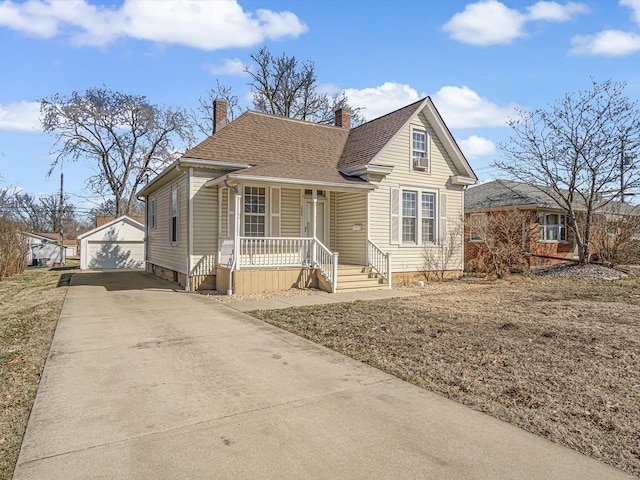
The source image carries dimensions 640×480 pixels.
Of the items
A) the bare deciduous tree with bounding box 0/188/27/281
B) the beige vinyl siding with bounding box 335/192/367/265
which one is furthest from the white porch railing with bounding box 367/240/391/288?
the bare deciduous tree with bounding box 0/188/27/281

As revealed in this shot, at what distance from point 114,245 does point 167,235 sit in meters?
15.3

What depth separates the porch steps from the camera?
12.8m

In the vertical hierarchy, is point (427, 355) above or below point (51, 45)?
below

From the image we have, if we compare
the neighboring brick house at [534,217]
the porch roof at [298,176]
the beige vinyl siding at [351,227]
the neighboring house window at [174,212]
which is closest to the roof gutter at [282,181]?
the porch roof at [298,176]

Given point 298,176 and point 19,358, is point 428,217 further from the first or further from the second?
point 19,358

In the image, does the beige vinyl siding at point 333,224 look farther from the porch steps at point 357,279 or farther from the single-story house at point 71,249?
the single-story house at point 71,249

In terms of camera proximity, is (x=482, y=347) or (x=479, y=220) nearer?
(x=482, y=347)

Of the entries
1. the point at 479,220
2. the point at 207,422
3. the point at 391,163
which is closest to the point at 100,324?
the point at 207,422

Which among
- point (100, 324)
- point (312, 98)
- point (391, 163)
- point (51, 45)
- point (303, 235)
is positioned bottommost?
point (100, 324)

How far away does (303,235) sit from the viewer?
570 inches

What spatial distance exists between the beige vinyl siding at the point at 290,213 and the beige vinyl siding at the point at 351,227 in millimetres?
1831

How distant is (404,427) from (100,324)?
6.61 meters

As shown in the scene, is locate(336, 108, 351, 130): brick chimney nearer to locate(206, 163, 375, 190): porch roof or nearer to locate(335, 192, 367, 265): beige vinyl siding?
locate(335, 192, 367, 265): beige vinyl siding

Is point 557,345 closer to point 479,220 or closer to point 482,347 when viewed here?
point 482,347
